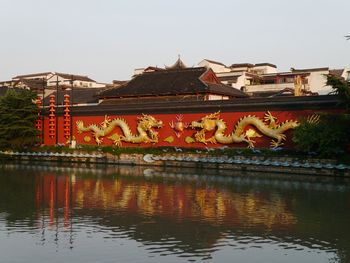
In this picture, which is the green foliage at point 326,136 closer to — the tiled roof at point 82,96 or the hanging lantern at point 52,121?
the hanging lantern at point 52,121

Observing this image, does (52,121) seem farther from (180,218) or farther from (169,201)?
(180,218)

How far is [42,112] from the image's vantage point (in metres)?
29.1

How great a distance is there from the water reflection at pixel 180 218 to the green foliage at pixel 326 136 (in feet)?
5.28

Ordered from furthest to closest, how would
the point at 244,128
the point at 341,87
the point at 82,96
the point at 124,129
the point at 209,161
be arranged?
the point at 82,96 < the point at 124,129 < the point at 244,128 < the point at 209,161 < the point at 341,87

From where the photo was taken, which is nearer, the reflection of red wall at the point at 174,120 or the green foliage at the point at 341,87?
the green foliage at the point at 341,87

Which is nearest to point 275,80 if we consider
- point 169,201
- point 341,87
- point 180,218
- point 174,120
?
point 174,120

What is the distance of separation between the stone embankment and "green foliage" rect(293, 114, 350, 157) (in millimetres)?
463

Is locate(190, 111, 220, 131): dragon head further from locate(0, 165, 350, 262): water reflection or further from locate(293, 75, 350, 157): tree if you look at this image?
locate(0, 165, 350, 262): water reflection

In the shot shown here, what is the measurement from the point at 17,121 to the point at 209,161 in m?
11.9

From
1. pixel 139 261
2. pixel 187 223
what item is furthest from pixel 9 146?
pixel 139 261

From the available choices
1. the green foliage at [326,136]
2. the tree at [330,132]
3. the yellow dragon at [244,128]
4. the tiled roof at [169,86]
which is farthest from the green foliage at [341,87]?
the tiled roof at [169,86]

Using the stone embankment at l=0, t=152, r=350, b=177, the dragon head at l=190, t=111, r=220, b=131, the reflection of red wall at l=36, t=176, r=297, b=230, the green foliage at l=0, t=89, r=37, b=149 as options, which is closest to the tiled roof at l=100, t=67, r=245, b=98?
the green foliage at l=0, t=89, r=37, b=149

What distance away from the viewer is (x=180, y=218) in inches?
408

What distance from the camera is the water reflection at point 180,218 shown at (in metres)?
7.77
